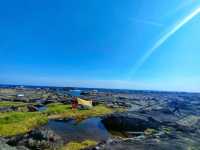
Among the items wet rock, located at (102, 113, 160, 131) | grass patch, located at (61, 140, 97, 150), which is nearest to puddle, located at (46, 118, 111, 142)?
grass patch, located at (61, 140, 97, 150)

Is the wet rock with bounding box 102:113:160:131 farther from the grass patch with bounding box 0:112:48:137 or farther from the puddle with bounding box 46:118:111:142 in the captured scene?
the grass patch with bounding box 0:112:48:137

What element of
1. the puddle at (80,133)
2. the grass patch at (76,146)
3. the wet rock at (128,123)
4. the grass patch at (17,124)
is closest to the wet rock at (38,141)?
the grass patch at (76,146)

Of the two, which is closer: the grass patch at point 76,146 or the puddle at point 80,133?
the grass patch at point 76,146

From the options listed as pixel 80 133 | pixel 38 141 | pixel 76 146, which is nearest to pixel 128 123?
pixel 80 133

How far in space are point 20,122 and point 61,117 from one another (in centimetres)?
1081

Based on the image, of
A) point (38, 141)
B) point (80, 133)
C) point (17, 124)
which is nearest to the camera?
point (38, 141)

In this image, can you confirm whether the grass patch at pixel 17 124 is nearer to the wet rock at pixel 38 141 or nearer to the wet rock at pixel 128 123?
the wet rock at pixel 38 141

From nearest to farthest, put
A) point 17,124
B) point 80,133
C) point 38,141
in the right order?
point 38,141 → point 80,133 → point 17,124

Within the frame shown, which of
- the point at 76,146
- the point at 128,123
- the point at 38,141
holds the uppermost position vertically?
the point at 128,123

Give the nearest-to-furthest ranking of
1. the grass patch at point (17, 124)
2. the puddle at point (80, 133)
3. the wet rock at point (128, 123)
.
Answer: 1. the grass patch at point (17, 124)
2. the puddle at point (80, 133)
3. the wet rock at point (128, 123)

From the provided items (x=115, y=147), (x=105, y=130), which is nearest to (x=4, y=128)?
(x=105, y=130)

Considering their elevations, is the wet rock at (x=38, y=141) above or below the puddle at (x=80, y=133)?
above

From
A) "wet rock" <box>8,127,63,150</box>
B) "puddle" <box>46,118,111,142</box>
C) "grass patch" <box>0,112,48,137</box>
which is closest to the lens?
"wet rock" <box>8,127,63,150</box>

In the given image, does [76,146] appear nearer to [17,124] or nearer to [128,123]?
[17,124]
